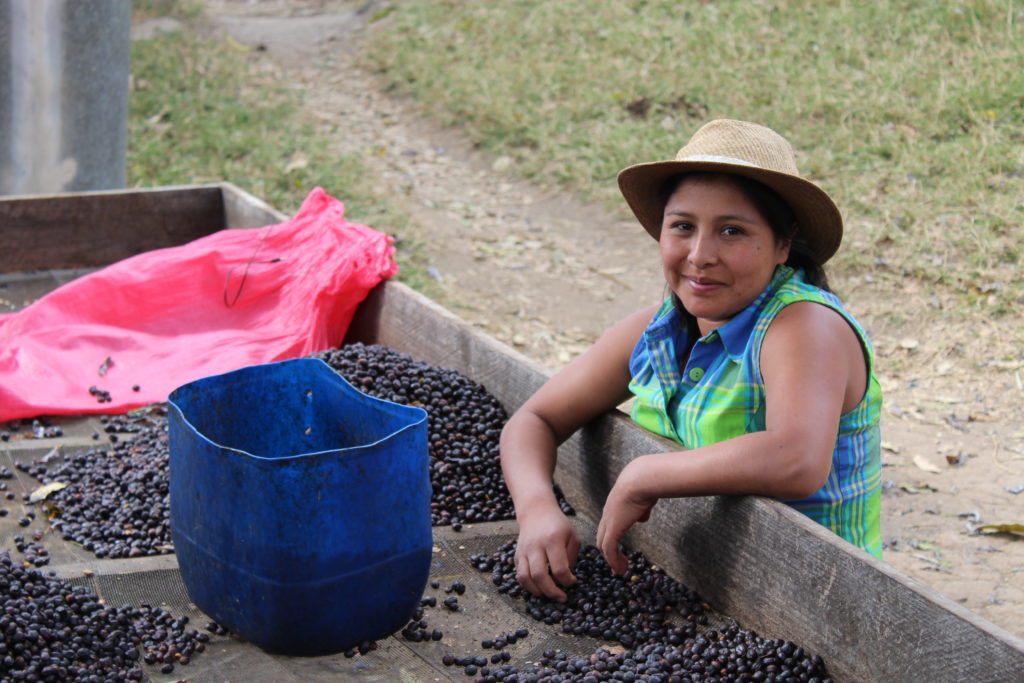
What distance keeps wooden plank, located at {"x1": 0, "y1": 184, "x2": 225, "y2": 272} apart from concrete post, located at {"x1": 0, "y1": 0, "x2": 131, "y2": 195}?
0.67 m

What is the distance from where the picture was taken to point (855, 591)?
6.88ft

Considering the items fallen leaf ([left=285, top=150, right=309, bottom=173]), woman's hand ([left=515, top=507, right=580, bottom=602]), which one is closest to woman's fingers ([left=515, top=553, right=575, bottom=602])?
woman's hand ([left=515, top=507, right=580, bottom=602])

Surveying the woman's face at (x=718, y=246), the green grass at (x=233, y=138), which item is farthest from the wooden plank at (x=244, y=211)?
the woman's face at (x=718, y=246)

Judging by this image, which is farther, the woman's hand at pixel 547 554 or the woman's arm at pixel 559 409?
the woman's arm at pixel 559 409

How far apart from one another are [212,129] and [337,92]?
4.95 ft

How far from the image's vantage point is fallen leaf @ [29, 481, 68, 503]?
10.1ft

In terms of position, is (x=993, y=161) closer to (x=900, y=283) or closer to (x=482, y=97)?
(x=900, y=283)

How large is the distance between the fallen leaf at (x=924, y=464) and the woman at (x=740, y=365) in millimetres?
1408

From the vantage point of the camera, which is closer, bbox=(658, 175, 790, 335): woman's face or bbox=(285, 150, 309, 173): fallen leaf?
bbox=(658, 175, 790, 335): woman's face

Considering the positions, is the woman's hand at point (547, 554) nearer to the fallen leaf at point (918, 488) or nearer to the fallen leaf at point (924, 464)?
the fallen leaf at point (918, 488)

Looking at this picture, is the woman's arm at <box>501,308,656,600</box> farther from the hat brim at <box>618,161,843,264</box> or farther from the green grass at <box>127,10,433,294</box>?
the green grass at <box>127,10,433,294</box>

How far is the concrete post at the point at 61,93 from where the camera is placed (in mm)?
5059

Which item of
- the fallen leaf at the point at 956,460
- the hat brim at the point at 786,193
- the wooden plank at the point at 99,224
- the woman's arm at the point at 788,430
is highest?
the hat brim at the point at 786,193

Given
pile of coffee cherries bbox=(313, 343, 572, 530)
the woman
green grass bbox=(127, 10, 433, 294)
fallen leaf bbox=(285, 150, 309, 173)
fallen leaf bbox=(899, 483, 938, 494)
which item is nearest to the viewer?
the woman
